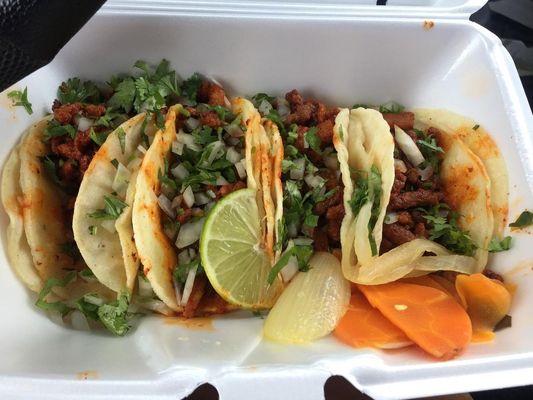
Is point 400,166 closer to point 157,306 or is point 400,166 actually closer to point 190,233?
point 190,233

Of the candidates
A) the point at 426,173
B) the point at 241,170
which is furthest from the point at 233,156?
→ the point at 426,173

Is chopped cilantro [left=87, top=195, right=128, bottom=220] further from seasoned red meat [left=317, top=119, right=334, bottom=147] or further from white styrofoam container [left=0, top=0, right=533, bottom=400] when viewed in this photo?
seasoned red meat [left=317, top=119, right=334, bottom=147]

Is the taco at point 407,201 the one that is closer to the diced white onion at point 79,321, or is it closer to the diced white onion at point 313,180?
the diced white onion at point 313,180

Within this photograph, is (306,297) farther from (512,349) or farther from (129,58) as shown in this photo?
(129,58)

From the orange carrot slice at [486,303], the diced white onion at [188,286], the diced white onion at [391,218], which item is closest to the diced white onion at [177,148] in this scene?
the diced white onion at [188,286]

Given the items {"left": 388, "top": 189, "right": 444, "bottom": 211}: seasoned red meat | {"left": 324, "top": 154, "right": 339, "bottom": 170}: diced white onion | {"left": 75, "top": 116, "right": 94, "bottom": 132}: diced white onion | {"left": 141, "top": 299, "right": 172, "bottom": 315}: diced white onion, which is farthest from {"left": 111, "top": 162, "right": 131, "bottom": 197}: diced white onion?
{"left": 388, "top": 189, "right": 444, "bottom": 211}: seasoned red meat

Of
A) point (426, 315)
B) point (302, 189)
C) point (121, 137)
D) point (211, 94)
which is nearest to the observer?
point (426, 315)
